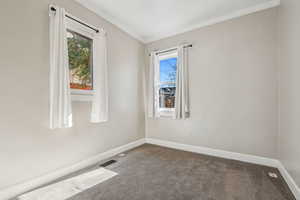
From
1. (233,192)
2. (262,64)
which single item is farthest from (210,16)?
(233,192)

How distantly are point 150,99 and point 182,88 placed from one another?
83 cm

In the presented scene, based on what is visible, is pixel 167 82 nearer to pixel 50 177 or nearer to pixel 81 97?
pixel 81 97

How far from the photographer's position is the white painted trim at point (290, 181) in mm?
1377

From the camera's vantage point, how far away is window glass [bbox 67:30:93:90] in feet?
6.57

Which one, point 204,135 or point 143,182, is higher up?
point 204,135

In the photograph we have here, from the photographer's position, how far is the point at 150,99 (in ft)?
10.5

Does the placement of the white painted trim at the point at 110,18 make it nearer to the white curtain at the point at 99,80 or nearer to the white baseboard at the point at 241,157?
the white curtain at the point at 99,80

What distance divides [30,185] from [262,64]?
11.9 feet

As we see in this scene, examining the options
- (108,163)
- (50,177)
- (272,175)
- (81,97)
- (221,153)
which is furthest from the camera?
(221,153)

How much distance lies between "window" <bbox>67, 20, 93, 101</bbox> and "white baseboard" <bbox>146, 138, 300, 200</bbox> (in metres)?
2.01

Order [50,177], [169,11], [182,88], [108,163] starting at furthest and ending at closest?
[182,88], [169,11], [108,163], [50,177]

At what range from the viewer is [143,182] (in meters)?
1.69

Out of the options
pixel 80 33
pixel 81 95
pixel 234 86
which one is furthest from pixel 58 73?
pixel 234 86

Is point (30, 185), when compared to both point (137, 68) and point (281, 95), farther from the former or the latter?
point (281, 95)
